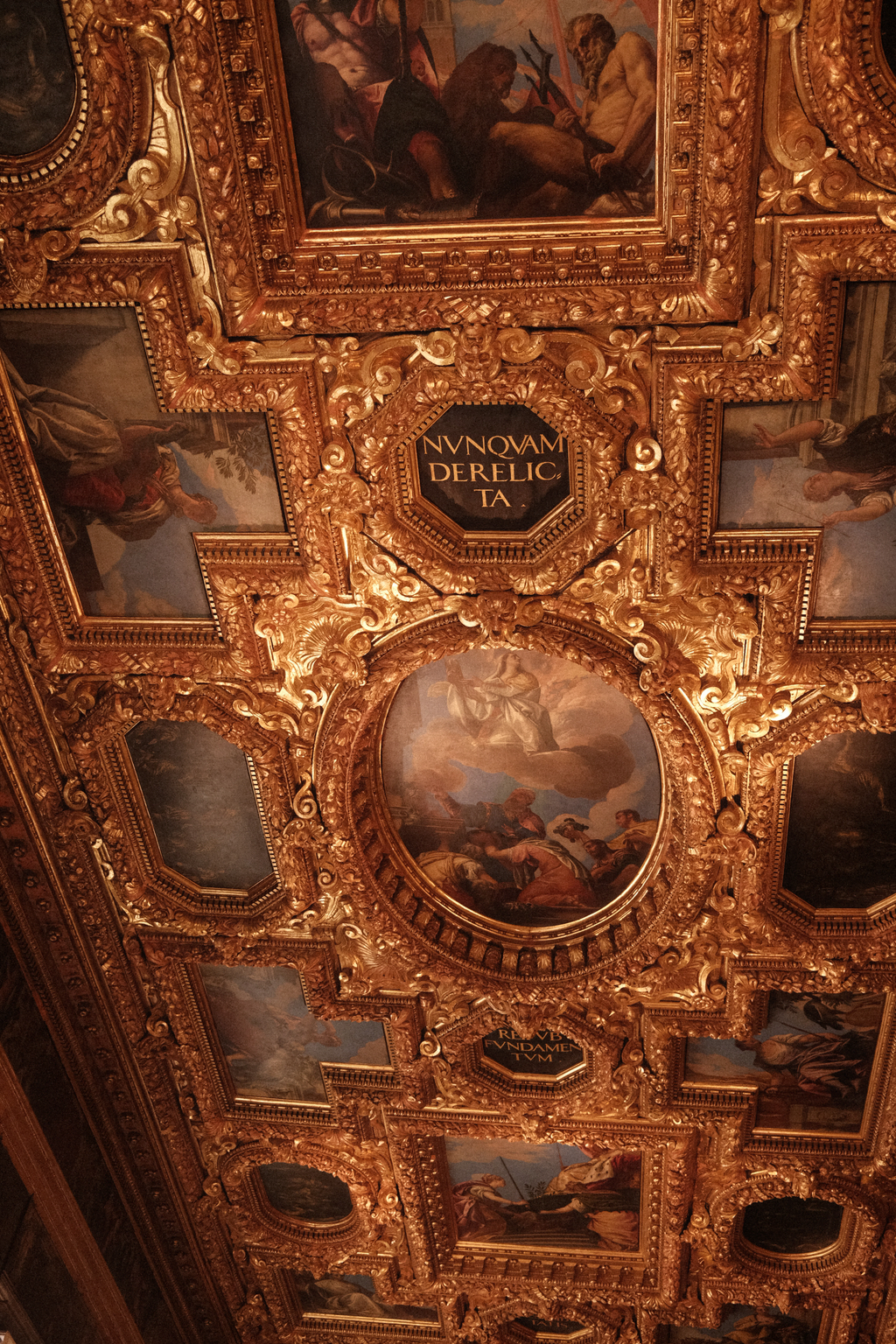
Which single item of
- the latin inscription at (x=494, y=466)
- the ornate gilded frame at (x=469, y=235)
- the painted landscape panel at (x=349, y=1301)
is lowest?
the painted landscape panel at (x=349, y=1301)

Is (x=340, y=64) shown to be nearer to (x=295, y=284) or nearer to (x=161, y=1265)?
(x=295, y=284)

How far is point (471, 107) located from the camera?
588cm

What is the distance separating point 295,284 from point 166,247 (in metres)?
0.72

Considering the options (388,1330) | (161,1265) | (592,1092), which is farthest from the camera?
(388,1330)

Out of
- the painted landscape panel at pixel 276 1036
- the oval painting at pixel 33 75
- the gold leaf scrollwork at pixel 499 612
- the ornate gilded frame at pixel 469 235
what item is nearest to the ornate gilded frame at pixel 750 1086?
the painted landscape panel at pixel 276 1036

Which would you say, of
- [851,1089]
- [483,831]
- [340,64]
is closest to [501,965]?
[483,831]

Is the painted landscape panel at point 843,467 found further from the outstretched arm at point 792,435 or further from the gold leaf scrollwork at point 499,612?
the gold leaf scrollwork at point 499,612

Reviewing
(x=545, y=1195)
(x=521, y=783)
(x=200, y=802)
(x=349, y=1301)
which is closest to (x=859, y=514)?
(x=521, y=783)

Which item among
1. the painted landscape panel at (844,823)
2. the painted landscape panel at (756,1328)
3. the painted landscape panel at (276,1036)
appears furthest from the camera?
the painted landscape panel at (756,1328)

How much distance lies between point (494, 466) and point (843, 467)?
1.94 metres

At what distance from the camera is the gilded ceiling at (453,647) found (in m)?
5.93

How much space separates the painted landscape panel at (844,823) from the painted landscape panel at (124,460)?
3839 millimetres

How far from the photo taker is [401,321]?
6469 millimetres

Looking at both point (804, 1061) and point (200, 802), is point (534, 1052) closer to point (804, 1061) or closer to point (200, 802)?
point (804, 1061)
